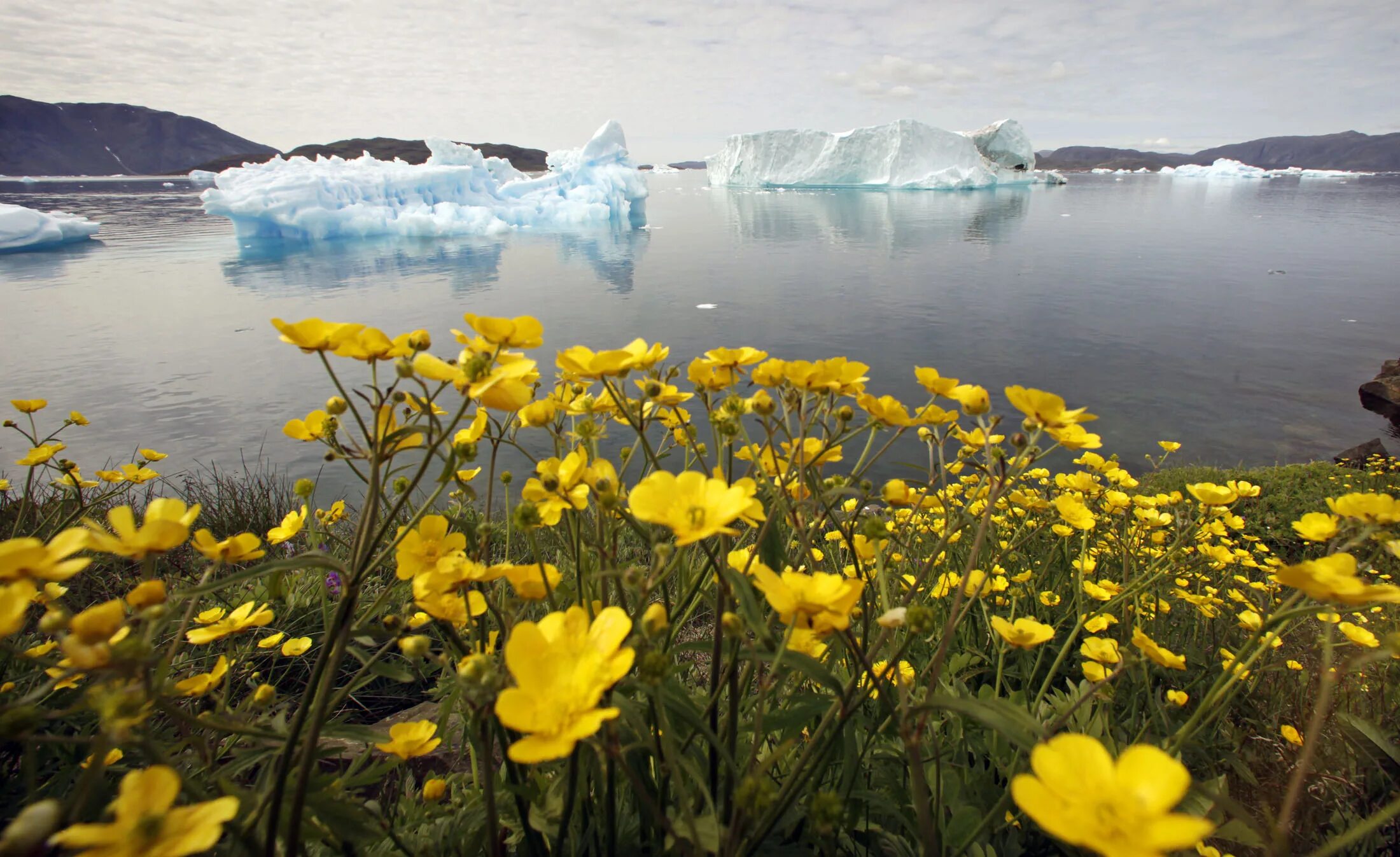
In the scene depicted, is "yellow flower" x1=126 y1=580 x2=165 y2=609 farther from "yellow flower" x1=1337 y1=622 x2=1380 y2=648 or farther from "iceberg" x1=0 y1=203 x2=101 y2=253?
"iceberg" x1=0 y1=203 x2=101 y2=253

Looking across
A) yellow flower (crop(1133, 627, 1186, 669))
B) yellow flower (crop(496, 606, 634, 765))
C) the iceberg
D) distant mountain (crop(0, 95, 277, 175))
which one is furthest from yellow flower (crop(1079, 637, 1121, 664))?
distant mountain (crop(0, 95, 277, 175))

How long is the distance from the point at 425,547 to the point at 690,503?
49cm

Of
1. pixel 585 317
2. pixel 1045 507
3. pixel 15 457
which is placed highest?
pixel 1045 507

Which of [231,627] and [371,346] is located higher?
[371,346]

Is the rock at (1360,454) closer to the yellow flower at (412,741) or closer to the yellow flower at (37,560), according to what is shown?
the yellow flower at (412,741)

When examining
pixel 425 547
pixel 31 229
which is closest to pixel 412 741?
pixel 425 547

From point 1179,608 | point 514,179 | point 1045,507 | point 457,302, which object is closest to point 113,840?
point 1045,507

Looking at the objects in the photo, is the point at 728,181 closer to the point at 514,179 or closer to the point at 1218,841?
the point at 514,179

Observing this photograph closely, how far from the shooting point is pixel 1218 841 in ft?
4.48

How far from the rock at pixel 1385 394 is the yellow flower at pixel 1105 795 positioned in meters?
11.9

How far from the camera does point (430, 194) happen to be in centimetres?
2311

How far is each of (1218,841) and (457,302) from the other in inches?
572

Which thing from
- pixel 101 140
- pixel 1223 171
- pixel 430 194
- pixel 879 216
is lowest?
pixel 879 216

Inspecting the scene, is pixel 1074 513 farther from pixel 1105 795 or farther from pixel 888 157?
pixel 888 157
